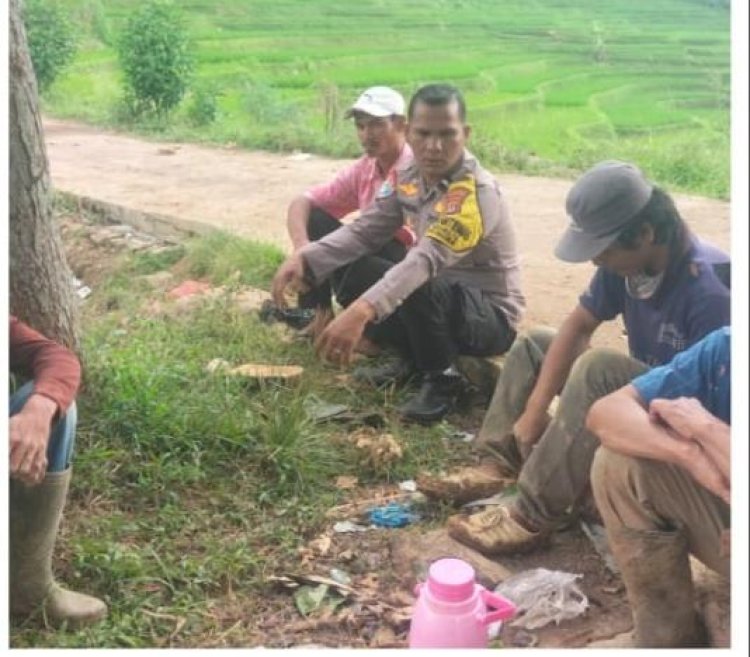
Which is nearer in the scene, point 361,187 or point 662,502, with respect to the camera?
point 662,502

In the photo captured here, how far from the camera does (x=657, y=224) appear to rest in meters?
2.31

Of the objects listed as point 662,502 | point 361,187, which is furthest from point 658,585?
point 361,187

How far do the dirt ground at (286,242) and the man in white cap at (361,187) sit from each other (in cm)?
114

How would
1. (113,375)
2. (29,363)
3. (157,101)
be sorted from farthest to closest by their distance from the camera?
(157,101)
(113,375)
(29,363)

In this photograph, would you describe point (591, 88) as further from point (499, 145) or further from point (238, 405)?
point (238, 405)

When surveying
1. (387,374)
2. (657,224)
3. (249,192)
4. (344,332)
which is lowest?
(249,192)

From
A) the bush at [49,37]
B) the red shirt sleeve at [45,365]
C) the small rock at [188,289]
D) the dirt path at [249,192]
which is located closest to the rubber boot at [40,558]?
the red shirt sleeve at [45,365]

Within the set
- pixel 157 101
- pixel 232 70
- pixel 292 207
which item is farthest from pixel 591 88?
pixel 292 207

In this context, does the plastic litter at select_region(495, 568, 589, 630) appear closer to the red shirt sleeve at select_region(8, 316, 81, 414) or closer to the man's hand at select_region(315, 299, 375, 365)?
the man's hand at select_region(315, 299, 375, 365)

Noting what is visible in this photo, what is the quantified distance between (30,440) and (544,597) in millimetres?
1152

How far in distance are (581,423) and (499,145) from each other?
7671 mm

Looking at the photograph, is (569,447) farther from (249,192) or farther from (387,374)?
(249,192)

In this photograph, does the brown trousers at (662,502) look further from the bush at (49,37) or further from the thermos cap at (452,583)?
the bush at (49,37)

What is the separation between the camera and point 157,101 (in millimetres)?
11742
